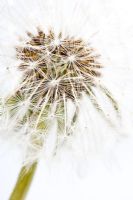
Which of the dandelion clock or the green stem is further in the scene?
the dandelion clock

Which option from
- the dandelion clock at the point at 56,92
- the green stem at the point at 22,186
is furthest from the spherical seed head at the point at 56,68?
the green stem at the point at 22,186

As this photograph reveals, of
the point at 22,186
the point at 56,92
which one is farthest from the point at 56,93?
the point at 22,186

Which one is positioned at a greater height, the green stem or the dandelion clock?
the dandelion clock

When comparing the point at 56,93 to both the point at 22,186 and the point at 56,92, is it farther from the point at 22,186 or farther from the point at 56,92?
the point at 22,186

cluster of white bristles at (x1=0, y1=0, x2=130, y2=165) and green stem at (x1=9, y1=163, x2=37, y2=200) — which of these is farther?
→ cluster of white bristles at (x1=0, y1=0, x2=130, y2=165)

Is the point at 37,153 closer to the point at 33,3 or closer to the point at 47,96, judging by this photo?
the point at 47,96

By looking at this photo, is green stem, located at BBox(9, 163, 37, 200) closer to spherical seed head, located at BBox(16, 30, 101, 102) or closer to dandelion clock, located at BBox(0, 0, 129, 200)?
dandelion clock, located at BBox(0, 0, 129, 200)

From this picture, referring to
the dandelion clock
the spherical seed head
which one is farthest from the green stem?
the spherical seed head

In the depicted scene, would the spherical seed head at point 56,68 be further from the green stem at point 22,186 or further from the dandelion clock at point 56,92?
the green stem at point 22,186

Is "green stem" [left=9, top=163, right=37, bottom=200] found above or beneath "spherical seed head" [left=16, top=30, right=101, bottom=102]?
beneath
